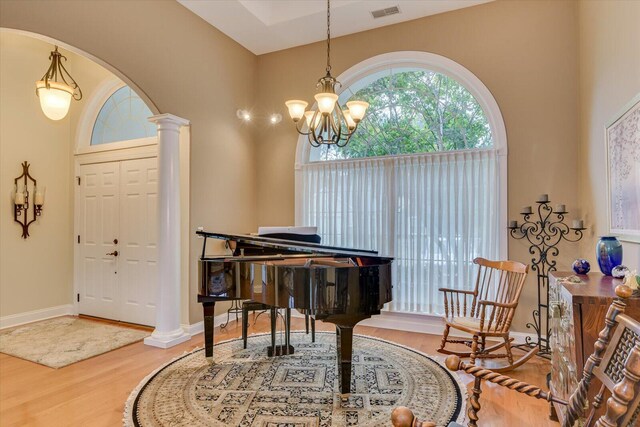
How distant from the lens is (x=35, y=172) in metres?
4.80

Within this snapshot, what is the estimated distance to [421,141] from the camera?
4477 millimetres

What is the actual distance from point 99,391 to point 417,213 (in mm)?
3559

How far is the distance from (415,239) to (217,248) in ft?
8.14

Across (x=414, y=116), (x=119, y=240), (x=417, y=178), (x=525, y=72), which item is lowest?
(x=119, y=240)

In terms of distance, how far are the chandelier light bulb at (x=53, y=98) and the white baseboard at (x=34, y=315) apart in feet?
9.25

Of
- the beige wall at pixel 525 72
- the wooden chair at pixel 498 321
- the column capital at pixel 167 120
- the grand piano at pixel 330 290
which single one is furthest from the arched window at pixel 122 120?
the wooden chair at pixel 498 321

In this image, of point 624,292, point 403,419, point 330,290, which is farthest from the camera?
point 330,290

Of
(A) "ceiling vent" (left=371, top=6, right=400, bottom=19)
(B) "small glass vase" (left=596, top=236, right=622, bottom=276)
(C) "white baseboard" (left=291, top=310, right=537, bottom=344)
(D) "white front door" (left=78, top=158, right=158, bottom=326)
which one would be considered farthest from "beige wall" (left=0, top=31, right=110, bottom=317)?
(B) "small glass vase" (left=596, top=236, right=622, bottom=276)

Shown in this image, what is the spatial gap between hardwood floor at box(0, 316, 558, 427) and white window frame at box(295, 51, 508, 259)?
1628 millimetres

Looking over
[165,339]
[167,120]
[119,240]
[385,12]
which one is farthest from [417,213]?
[119,240]

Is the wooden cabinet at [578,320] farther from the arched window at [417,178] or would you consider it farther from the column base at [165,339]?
the column base at [165,339]

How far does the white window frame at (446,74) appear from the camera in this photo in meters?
3.89

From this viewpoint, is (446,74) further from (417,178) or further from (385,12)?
(417,178)

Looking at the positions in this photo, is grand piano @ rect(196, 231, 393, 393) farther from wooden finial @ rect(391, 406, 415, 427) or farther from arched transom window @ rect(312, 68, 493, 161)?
arched transom window @ rect(312, 68, 493, 161)
